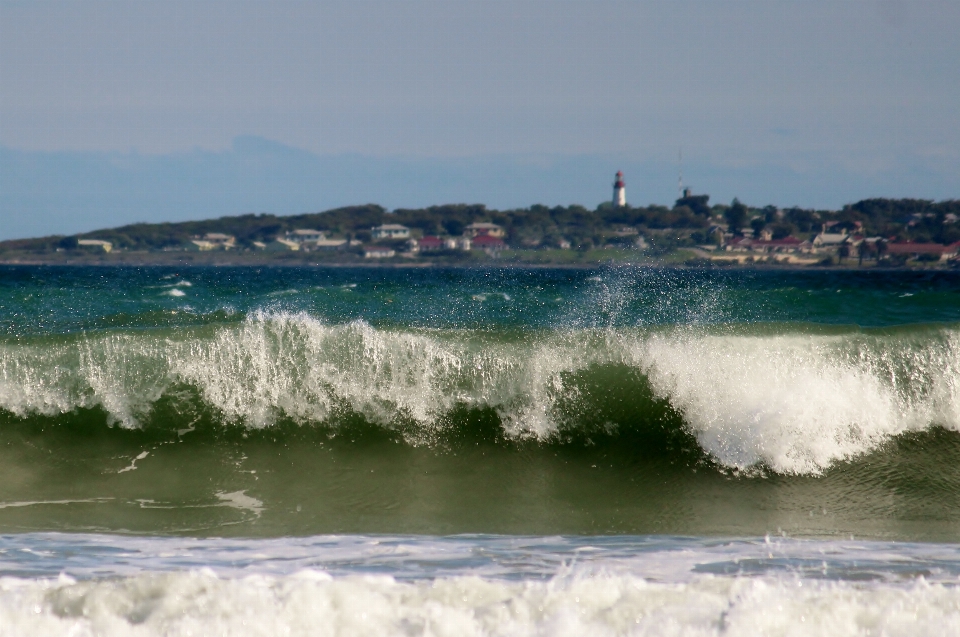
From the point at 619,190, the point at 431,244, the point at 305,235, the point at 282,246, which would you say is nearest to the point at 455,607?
the point at 431,244

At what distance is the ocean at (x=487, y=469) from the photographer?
4.41m

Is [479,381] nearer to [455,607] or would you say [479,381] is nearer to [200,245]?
[455,607]

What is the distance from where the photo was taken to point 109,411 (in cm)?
848

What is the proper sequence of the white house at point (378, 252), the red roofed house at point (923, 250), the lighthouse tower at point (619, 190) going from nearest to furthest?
the red roofed house at point (923, 250) → the white house at point (378, 252) → the lighthouse tower at point (619, 190)

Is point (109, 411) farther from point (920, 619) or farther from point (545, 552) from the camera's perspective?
point (920, 619)

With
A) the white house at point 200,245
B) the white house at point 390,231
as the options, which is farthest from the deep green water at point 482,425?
the white house at point 200,245

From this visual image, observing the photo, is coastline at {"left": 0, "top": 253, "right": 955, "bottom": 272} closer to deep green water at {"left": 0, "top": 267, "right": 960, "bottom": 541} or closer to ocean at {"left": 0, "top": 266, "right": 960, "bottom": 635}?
deep green water at {"left": 0, "top": 267, "right": 960, "bottom": 541}

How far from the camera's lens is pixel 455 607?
166 inches

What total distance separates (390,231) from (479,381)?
46.8m

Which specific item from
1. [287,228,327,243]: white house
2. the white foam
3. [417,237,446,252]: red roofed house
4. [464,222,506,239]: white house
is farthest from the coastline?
the white foam

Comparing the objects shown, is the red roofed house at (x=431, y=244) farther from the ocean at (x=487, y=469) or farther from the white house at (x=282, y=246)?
the ocean at (x=487, y=469)

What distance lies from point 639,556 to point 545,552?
0.55 m

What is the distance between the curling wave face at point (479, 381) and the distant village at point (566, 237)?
2523 centimetres

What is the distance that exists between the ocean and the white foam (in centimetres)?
2
